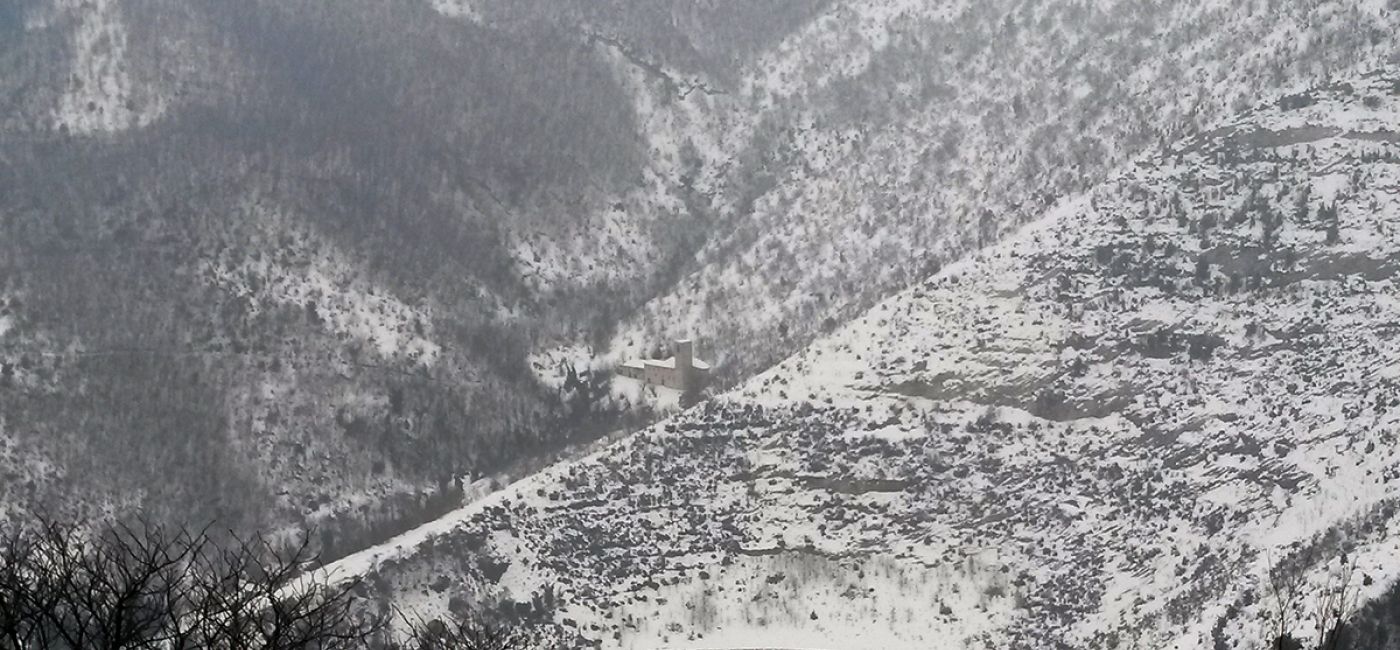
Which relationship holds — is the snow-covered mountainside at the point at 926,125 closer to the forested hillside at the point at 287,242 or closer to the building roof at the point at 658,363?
the building roof at the point at 658,363

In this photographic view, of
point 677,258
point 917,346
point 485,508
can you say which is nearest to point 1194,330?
point 917,346

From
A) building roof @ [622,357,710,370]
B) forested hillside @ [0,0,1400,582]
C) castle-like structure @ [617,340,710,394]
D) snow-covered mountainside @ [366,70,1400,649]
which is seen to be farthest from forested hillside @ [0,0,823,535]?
snow-covered mountainside @ [366,70,1400,649]

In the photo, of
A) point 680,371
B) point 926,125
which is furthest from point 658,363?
point 926,125

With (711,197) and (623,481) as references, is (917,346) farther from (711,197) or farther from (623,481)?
(711,197)

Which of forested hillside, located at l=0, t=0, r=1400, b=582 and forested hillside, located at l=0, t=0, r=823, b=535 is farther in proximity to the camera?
forested hillside, located at l=0, t=0, r=1400, b=582

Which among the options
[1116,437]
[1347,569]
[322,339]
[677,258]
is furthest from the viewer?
[677,258]

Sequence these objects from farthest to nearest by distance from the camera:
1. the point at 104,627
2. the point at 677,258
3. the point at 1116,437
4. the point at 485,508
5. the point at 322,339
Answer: the point at 677,258 < the point at 322,339 < the point at 485,508 < the point at 1116,437 < the point at 104,627

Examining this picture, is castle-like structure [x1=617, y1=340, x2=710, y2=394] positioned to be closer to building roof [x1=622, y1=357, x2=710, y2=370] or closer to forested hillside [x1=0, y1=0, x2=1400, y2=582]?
building roof [x1=622, y1=357, x2=710, y2=370]
